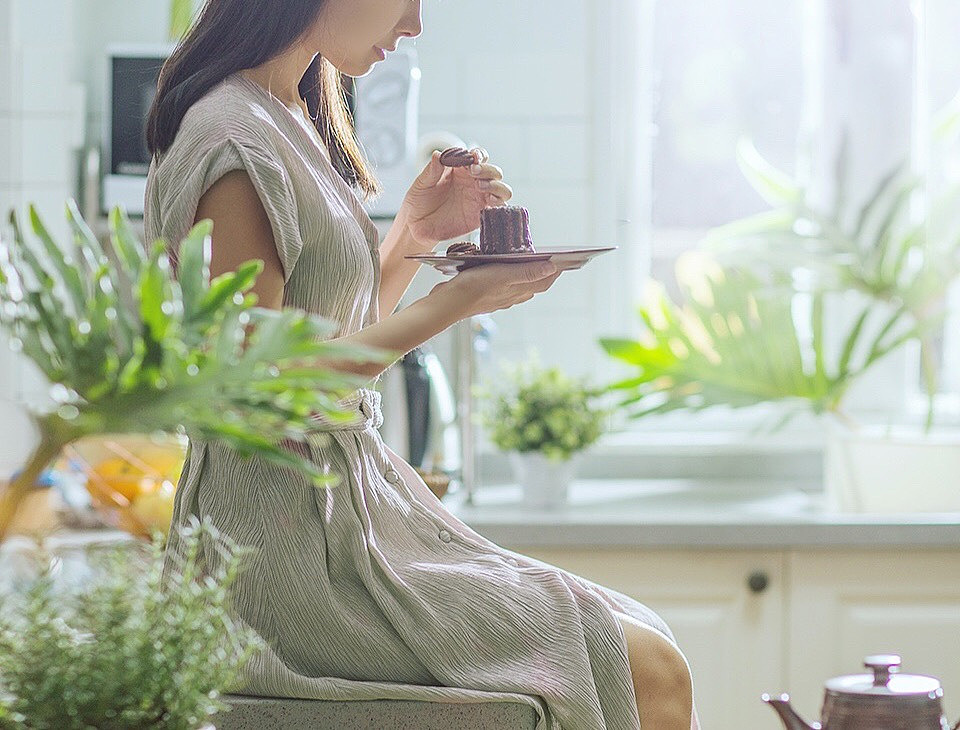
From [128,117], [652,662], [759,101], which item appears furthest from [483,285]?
[759,101]

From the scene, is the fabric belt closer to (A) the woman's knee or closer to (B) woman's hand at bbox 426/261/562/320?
(B) woman's hand at bbox 426/261/562/320

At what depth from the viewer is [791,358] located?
8.46 feet

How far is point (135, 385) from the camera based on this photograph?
0.55m

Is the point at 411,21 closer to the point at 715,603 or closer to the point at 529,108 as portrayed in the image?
the point at 715,603

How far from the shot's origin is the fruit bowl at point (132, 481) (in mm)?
2043

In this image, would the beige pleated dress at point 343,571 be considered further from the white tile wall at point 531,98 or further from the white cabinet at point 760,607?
the white tile wall at point 531,98

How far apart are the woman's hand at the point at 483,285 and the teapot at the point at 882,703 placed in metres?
0.43

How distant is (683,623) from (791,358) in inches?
24.7

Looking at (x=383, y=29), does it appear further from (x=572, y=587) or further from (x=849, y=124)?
(x=849, y=124)

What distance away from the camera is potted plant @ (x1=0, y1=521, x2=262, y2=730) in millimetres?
621

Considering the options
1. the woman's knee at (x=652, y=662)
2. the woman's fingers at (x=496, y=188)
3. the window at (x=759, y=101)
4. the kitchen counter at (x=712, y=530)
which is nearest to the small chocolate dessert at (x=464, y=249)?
the woman's fingers at (x=496, y=188)

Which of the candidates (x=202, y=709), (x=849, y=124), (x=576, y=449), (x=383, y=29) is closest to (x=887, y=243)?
(x=849, y=124)

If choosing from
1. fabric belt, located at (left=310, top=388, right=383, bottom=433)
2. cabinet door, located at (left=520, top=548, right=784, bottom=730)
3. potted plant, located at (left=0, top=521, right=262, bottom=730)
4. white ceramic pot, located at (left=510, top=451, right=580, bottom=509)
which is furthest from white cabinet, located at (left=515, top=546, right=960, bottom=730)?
potted plant, located at (left=0, top=521, right=262, bottom=730)

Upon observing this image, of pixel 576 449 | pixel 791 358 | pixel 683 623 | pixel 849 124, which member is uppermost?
pixel 849 124
